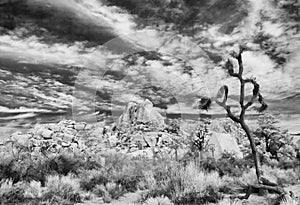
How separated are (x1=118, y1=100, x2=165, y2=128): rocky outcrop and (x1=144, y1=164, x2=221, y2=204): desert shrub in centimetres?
7329

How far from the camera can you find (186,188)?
795cm

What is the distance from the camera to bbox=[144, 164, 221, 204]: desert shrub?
304 inches

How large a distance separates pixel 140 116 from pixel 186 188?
271ft

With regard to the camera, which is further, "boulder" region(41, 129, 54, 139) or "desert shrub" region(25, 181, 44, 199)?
"boulder" region(41, 129, 54, 139)

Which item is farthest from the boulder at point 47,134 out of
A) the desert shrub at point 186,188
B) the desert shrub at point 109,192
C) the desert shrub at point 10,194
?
the desert shrub at point 186,188

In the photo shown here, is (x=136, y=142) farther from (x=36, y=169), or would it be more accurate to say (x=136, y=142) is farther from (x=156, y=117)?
(x=36, y=169)

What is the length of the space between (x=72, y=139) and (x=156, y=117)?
3907 cm

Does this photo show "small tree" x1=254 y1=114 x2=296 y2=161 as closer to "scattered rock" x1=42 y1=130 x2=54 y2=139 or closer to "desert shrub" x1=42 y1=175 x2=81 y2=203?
"desert shrub" x1=42 y1=175 x2=81 y2=203

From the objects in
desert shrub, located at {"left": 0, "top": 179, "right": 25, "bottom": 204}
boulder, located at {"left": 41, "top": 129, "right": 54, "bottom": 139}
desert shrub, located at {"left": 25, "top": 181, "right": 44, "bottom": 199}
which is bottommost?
boulder, located at {"left": 41, "top": 129, "right": 54, "bottom": 139}

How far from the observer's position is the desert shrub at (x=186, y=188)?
7711 mm

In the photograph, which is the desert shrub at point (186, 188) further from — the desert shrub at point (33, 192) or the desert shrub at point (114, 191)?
the desert shrub at point (33, 192)

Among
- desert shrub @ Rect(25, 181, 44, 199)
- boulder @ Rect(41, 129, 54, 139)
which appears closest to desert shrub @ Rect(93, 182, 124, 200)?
desert shrub @ Rect(25, 181, 44, 199)

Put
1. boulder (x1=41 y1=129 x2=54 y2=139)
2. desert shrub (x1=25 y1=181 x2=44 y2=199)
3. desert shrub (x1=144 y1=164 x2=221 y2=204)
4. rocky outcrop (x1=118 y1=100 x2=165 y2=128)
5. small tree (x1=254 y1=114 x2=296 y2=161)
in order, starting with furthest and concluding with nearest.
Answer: rocky outcrop (x1=118 y1=100 x2=165 y2=128) → boulder (x1=41 y1=129 x2=54 y2=139) → small tree (x1=254 y1=114 x2=296 y2=161) → desert shrub (x1=25 y1=181 x2=44 y2=199) → desert shrub (x1=144 y1=164 x2=221 y2=204)

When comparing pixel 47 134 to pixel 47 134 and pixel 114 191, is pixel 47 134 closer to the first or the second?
pixel 47 134
